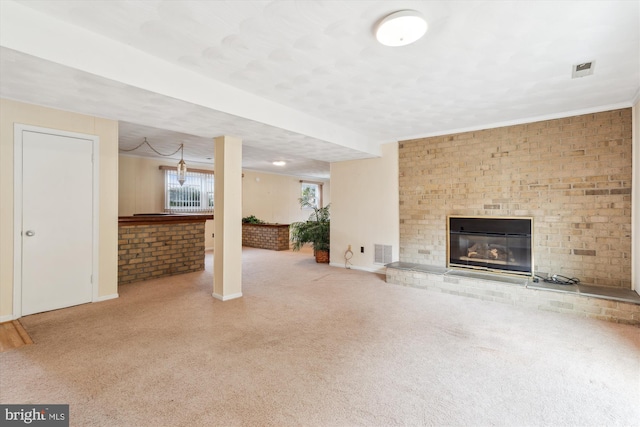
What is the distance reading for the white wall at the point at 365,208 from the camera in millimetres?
5340

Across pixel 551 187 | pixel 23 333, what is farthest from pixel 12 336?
pixel 551 187

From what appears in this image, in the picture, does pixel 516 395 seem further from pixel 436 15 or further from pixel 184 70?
pixel 184 70

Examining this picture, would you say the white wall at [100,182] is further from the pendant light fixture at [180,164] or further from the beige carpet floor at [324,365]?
the pendant light fixture at [180,164]

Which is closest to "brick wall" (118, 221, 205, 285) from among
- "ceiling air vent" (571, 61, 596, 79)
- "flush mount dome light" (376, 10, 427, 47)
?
"flush mount dome light" (376, 10, 427, 47)

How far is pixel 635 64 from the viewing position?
99.7 inches

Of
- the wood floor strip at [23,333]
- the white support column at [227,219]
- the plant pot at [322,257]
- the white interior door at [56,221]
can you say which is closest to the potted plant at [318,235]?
the plant pot at [322,257]

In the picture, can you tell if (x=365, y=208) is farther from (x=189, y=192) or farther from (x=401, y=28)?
(x=189, y=192)

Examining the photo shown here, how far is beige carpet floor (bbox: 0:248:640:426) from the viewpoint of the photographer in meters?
1.75

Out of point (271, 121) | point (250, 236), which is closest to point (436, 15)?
point (271, 121)

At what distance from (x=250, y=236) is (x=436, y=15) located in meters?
7.88

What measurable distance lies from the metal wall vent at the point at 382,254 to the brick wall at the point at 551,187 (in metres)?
0.56

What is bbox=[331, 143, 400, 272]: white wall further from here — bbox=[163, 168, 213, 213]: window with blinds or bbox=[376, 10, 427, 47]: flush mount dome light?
bbox=[163, 168, 213, 213]: window with blinds

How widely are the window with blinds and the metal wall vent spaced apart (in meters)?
4.91

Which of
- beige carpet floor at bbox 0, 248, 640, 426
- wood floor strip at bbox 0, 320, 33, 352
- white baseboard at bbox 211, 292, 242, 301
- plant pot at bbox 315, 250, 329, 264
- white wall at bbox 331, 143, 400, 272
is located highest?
white wall at bbox 331, 143, 400, 272
